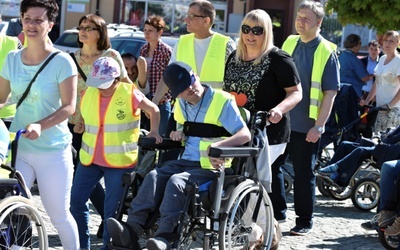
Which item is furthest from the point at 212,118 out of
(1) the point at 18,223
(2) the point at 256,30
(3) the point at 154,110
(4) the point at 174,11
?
(4) the point at 174,11

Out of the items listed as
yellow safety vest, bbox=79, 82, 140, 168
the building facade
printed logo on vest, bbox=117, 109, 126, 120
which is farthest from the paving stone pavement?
the building facade

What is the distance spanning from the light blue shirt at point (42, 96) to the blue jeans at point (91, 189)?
942 millimetres

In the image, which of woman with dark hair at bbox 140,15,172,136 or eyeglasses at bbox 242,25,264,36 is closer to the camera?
eyeglasses at bbox 242,25,264,36

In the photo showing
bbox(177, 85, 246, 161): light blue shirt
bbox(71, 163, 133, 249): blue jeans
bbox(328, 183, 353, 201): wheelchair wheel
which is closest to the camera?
bbox(177, 85, 246, 161): light blue shirt

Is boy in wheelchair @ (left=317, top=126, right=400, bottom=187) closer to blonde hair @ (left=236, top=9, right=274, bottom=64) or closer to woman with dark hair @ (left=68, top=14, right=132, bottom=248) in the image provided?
blonde hair @ (left=236, top=9, right=274, bottom=64)

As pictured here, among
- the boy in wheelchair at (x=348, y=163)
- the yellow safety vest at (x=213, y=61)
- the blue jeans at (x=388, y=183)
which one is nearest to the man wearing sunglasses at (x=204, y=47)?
the yellow safety vest at (x=213, y=61)

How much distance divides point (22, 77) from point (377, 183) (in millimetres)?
5018

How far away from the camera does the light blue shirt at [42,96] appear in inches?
249

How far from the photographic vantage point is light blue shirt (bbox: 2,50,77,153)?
20.7ft

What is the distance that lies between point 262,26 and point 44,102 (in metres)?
2.04

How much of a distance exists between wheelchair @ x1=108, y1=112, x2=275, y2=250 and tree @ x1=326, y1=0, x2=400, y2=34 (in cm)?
1203

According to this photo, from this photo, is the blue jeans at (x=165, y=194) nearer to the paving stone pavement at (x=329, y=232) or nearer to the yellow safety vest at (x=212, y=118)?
the yellow safety vest at (x=212, y=118)

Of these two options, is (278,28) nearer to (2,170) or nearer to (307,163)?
(307,163)

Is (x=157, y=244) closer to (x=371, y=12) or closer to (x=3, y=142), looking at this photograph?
(x=3, y=142)
